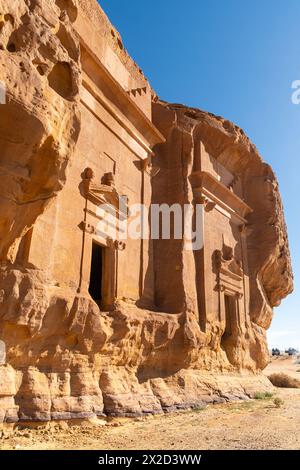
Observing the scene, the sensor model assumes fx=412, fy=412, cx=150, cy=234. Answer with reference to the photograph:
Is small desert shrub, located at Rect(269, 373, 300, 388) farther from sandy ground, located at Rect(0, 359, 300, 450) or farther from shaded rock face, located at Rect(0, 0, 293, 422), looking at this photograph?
sandy ground, located at Rect(0, 359, 300, 450)

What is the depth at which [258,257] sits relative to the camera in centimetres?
1856

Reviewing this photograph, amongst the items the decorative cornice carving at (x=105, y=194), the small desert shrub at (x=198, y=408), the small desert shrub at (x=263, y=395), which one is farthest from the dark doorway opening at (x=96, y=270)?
the small desert shrub at (x=263, y=395)

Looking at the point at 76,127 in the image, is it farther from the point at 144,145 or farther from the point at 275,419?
the point at 275,419

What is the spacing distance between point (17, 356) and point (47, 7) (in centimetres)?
610

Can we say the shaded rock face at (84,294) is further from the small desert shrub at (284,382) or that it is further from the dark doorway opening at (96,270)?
the small desert shrub at (284,382)

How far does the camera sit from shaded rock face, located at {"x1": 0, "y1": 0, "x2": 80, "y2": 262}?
19.9 ft

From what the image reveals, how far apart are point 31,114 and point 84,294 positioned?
425cm

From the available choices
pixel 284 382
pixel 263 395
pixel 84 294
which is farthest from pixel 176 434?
pixel 284 382

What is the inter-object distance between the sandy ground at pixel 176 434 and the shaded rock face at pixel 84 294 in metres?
0.32

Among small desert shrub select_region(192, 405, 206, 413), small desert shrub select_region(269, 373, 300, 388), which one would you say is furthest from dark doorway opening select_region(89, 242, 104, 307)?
small desert shrub select_region(269, 373, 300, 388)

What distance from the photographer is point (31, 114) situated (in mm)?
6113

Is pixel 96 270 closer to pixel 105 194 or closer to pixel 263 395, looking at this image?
pixel 105 194

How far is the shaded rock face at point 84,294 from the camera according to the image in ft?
20.8
